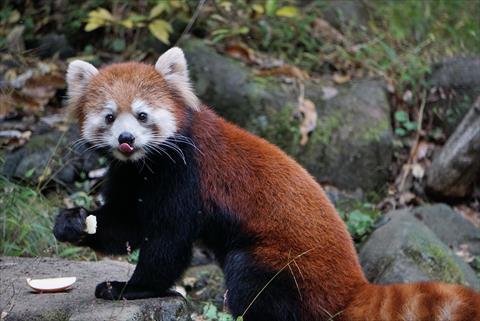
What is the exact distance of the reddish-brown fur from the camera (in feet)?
12.9

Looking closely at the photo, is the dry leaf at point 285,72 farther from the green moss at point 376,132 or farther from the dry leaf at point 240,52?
the green moss at point 376,132

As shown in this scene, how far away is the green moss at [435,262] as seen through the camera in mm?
5516

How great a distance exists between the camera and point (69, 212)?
4168 millimetres

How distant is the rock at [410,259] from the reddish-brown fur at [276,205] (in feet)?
4.89

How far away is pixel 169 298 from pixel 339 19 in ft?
17.7

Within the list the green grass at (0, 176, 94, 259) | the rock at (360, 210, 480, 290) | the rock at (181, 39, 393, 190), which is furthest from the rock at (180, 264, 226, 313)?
the rock at (181, 39, 393, 190)

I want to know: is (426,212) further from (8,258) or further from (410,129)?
(8,258)

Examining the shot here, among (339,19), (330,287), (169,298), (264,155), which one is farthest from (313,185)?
(339,19)

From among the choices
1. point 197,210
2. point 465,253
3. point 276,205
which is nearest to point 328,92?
point 465,253

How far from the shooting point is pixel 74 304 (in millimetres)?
3943

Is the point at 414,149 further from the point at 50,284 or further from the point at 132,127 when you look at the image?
the point at 50,284

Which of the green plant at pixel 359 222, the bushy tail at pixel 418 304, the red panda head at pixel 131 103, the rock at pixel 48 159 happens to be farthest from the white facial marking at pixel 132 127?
the green plant at pixel 359 222

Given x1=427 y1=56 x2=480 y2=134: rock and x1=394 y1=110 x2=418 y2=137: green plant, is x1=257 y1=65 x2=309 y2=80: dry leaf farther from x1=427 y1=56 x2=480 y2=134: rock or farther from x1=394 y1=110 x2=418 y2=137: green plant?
x1=427 y1=56 x2=480 y2=134: rock

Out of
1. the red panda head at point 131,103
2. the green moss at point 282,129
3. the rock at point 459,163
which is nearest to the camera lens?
the red panda head at point 131,103
